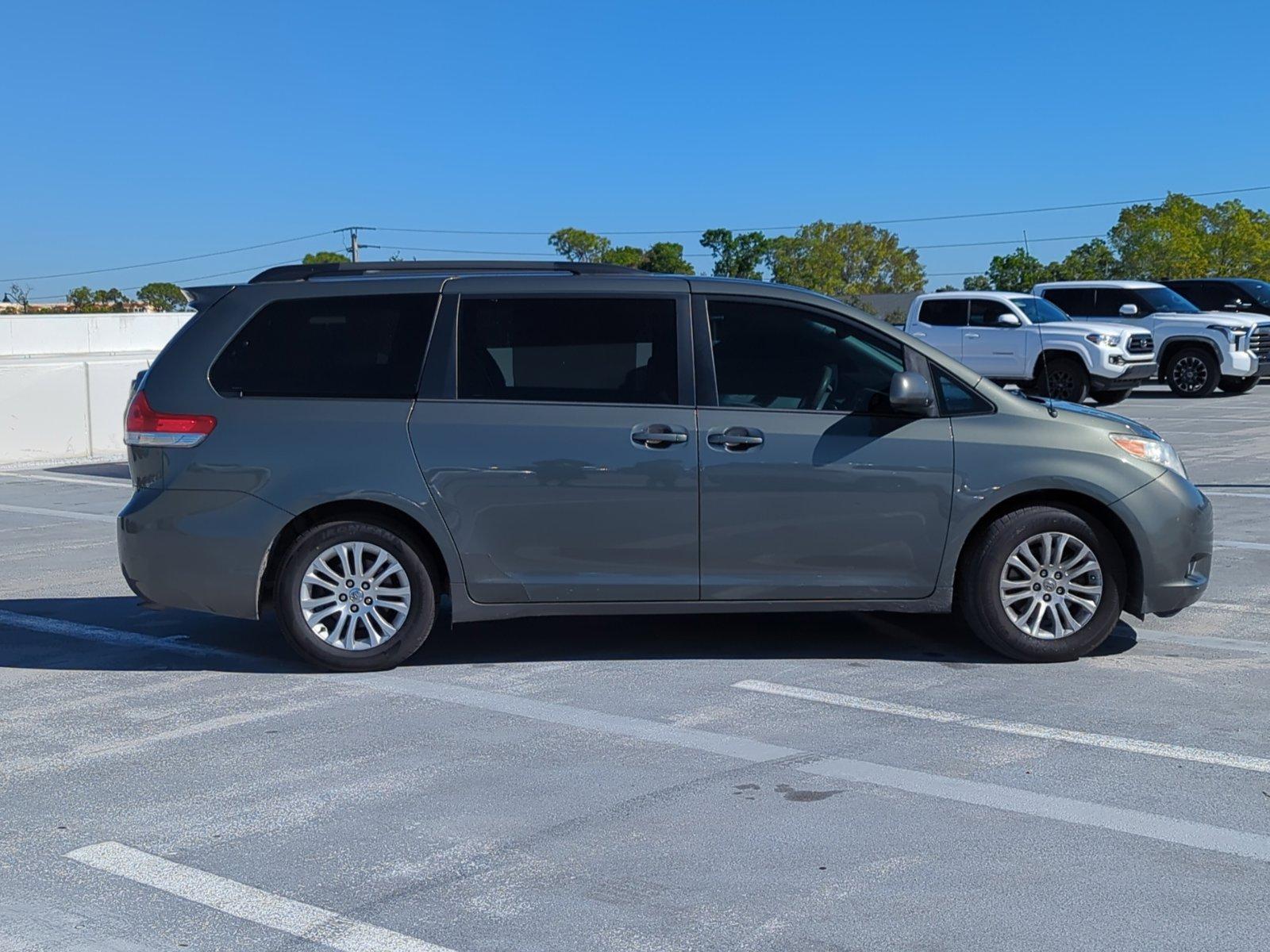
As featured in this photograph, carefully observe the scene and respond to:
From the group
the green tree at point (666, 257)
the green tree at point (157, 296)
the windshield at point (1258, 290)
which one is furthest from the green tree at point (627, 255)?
the windshield at point (1258, 290)

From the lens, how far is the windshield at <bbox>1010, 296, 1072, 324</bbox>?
24.7m

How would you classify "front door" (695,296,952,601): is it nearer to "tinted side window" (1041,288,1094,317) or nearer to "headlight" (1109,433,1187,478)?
"headlight" (1109,433,1187,478)

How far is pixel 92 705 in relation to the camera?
6434 millimetres

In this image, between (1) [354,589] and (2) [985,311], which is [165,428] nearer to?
(1) [354,589]

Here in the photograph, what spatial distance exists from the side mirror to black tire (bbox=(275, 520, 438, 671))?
2.27m

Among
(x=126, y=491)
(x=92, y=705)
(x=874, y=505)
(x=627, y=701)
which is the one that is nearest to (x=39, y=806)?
(x=92, y=705)

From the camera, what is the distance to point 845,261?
113 meters

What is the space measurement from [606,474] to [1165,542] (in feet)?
8.52

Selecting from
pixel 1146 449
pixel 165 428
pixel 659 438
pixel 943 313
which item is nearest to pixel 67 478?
pixel 165 428

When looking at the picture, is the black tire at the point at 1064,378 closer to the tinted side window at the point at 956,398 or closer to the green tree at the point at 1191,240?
the tinted side window at the point at 956,398

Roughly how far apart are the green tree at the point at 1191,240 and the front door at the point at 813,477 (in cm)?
7469

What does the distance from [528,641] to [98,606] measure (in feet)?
9.09

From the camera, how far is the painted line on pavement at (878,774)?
4672 mm

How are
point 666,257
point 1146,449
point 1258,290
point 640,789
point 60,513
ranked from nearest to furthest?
point 640,789 → point 1146,449 → point 60,513 → point 1258,290 → point 666,257
